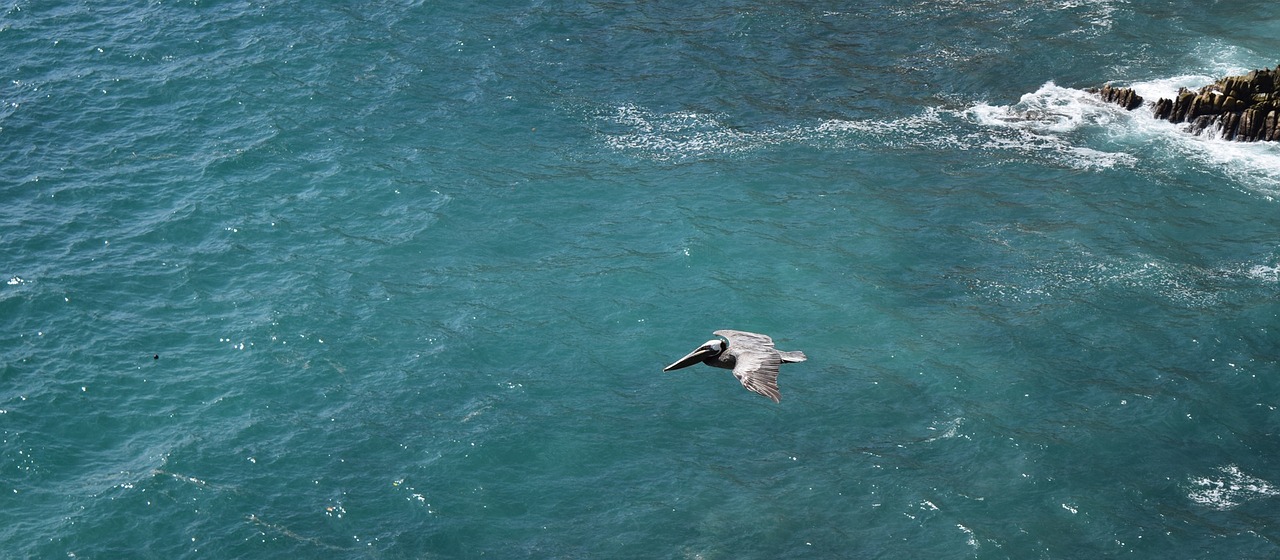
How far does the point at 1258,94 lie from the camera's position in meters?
61.0

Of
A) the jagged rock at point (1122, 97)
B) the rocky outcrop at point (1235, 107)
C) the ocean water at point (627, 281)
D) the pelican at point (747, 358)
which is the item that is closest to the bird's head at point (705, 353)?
the pelican at point (747, 358)

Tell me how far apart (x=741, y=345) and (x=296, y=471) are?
1747cm

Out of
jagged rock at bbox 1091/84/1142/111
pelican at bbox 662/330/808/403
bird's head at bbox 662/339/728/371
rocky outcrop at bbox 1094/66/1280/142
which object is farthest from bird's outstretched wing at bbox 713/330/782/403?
rocky outcrop at bbox 1094/66/1280/142

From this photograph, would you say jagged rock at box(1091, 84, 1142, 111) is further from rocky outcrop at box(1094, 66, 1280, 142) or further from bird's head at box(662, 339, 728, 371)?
bird's head at box(662, 339, 728, 371)

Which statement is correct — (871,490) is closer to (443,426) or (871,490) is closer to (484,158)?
(443,426)

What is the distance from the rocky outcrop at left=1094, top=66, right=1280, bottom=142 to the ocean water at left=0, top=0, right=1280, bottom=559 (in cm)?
90

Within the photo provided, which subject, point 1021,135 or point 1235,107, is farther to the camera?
point 1021,135

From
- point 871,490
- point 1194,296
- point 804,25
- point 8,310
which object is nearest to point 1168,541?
point 871,490

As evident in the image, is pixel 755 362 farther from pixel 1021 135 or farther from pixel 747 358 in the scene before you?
pixel 1021 135

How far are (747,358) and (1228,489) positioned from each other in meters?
18.4

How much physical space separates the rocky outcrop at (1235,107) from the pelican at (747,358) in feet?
115

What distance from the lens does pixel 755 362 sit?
37062 millimetres

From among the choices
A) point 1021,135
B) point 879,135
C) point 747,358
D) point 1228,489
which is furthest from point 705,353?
point 1021,135

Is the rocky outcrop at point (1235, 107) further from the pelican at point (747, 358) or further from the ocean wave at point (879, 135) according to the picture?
the pelican at point (747, 358)
